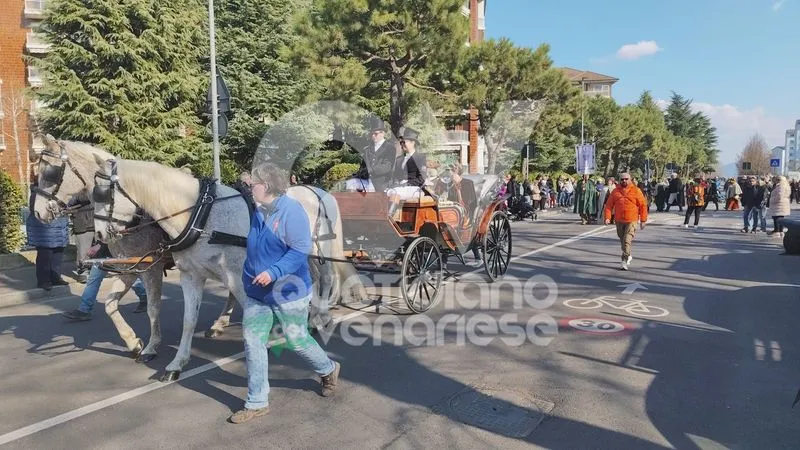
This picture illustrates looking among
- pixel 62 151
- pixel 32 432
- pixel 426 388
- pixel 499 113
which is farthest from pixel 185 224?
pixel 499 113

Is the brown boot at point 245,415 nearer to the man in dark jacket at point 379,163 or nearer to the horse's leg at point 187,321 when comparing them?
the horse's leg at point 187,321

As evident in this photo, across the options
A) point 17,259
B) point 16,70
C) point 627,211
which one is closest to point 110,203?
point 17,259

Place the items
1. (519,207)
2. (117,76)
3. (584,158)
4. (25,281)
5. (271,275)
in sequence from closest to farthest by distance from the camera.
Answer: (271,275)
(25,281)
(519,207)
(117,76)
(584,158)

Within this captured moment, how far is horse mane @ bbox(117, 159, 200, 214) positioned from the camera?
5113mm

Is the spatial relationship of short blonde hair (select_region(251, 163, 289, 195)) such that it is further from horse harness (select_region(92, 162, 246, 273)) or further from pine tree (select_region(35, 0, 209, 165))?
pine tree (select_region(35, 0, 209, 165))

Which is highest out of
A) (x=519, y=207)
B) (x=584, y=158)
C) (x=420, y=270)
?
(x=584, y=158)

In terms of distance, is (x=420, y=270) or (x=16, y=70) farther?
(x=16, y=70)

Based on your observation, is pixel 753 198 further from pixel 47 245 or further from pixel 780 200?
pixel 47 245

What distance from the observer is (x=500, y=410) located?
4.32 meters

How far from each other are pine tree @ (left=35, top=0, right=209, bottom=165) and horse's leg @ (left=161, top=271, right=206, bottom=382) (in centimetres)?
1971

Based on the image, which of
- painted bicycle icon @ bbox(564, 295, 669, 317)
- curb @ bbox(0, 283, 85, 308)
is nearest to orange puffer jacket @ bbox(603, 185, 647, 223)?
painted bicycle icon @ bbox(564, 295, 669, 317)

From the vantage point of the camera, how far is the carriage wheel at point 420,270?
7004mm

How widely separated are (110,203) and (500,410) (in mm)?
3615

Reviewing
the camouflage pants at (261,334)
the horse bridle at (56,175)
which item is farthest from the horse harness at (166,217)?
the camouflage pants at (261,334)
